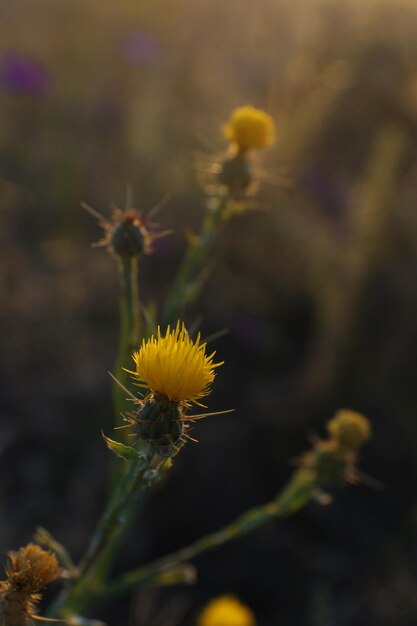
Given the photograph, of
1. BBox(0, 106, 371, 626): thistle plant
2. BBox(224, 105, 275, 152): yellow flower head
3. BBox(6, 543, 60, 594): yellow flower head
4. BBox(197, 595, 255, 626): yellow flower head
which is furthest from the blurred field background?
BBox(6, 543, 60, 594): yellow flower head

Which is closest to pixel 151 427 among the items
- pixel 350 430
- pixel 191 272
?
pixel 191 272

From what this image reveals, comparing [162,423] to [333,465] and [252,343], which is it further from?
[252,343]

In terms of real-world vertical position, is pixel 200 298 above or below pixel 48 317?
above

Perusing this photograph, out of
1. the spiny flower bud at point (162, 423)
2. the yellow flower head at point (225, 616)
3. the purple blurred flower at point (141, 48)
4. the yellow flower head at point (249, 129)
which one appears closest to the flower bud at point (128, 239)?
the yellow flower head at point (249, 129)

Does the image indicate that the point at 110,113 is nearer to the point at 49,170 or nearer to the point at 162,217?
the point at 49,170

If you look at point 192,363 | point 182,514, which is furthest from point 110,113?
point 192,363

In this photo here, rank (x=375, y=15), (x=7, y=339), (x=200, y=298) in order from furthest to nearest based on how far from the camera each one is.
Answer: (x=375, y=15)
(x=200, y=298)
(x=7, y=339)

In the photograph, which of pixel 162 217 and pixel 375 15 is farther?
pixel 375 15
